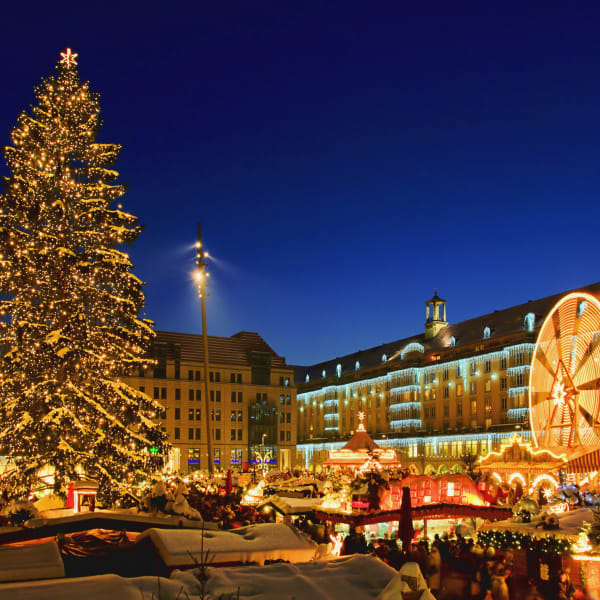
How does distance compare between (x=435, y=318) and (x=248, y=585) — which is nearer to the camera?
(x=248, y=585)

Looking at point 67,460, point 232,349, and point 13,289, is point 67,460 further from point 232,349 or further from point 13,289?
point 232,349

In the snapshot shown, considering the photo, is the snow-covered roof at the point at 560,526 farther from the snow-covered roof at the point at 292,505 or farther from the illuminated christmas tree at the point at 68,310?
the illuminated christmas tree at the point at 68,310

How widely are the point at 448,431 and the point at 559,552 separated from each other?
6592 cm

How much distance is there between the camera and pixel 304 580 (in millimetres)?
7953

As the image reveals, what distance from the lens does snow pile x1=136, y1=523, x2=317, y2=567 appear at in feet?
34.5

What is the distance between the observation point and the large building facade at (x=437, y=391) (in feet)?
234

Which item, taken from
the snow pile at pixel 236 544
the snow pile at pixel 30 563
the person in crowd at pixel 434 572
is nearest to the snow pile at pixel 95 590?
the snow pile at pixel 30 563

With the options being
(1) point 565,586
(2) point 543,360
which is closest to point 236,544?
(1) point 565,586

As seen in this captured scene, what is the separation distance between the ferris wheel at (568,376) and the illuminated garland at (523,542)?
1431 cm

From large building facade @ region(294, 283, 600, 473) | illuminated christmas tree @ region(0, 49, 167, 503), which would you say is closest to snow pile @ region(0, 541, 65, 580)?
illuminated christmas tree @ region(0, 49, 167, 503)

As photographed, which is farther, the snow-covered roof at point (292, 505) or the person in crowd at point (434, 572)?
the snow-covered roof at point (292, 505)

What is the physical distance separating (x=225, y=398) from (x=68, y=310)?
65.6 m

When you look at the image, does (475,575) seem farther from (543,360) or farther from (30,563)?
(543,360)

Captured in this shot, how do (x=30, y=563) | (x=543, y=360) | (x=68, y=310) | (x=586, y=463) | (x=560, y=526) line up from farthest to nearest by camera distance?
(x=543, y=360)
(x=586, y=463)
(x=68, y=310)
(x=560, y=526)
(x=30, y=563)
